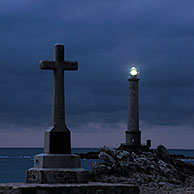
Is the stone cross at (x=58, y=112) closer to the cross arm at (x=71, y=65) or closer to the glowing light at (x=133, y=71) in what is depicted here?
the cross arm at (x=71, y=65)

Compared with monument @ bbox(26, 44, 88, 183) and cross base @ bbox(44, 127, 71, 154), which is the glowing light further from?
cross base @ bbox(44, 127, 71, 154)

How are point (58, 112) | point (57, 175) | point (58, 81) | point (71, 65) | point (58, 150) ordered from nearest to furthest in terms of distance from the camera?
point (57, 175)
point (58, 150)
point (58, 112)
point (58, 81)
point (71, 65)

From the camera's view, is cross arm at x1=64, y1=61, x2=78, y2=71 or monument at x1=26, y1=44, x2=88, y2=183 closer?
monument at x1=26, y1=44, x2=88, y2=183

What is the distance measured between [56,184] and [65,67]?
3.70 meters

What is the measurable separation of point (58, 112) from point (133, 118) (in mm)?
25370

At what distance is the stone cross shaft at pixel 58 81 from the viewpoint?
1377 centimetres

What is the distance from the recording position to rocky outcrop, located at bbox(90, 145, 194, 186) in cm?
2742

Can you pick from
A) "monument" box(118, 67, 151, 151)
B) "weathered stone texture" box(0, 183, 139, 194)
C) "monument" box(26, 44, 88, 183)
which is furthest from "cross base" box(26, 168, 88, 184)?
"monument" box(118, 67, 151, 151)

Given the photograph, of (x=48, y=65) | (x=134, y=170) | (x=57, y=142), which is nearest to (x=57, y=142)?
(x=57, y=142)

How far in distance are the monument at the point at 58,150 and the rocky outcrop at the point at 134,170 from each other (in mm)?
13395

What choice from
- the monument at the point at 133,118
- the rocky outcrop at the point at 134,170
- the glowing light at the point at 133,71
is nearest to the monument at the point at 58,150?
the rocky outcrop at the point at 134,170

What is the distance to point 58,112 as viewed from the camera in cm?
1377

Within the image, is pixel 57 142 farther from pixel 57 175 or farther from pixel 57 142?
pixel 57 175

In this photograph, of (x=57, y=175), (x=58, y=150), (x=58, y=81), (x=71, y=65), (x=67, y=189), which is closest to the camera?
(x=67, y=189)
